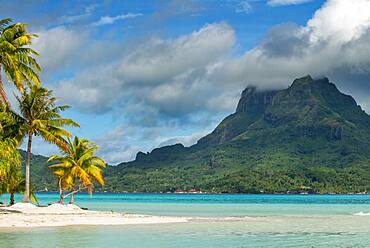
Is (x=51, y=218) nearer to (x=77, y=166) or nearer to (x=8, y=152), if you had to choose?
(x=8, y=152)

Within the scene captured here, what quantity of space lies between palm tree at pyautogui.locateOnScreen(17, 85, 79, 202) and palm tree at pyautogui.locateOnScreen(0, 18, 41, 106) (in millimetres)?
9089

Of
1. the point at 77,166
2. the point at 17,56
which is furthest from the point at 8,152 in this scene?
the point at 77,166

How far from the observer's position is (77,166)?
7031 cm

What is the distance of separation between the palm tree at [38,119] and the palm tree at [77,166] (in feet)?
26.1

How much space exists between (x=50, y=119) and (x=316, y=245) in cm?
3379

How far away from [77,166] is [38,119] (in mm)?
12773

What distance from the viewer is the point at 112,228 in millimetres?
46438

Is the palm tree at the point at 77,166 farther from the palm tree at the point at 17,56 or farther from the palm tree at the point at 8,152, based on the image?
the palm tree at the point at 17,56

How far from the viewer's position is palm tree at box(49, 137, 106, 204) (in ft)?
228

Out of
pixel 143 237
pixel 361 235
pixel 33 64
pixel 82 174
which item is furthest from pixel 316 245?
pixel 82 174

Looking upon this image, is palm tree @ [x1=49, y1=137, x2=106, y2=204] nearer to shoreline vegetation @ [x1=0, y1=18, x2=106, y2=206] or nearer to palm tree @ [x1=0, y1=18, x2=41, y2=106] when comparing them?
shoreline vegetation @ [x1=0, y1=18, x2=106, y2=206]

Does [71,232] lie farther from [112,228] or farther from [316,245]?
[316,245]

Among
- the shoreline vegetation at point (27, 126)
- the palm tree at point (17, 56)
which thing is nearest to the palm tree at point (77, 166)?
the shoreline vegetation at point (27, 126)

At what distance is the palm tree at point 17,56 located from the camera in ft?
151
